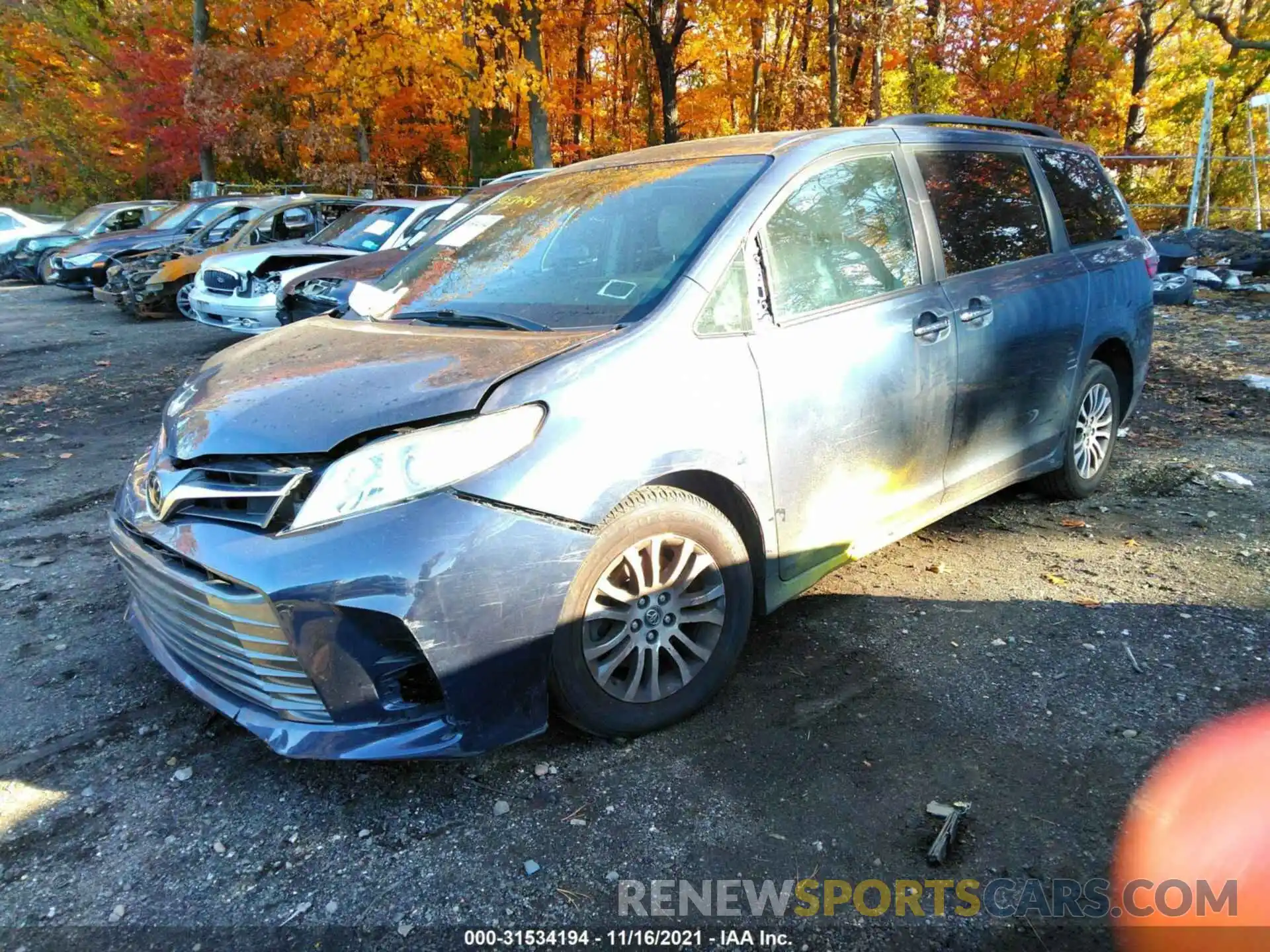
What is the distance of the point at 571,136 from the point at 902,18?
40.5ft

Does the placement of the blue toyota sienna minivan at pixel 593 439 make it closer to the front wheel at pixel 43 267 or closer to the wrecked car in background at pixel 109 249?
the wrecked car in background at pixel 109 249

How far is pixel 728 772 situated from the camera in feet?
8.25

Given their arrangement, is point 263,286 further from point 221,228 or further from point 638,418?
point 638,418

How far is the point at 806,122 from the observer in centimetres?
2225

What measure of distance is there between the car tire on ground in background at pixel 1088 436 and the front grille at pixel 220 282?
857cm

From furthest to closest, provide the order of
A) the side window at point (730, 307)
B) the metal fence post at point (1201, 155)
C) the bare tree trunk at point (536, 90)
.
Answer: the bare tree trunk at point (536, 90) → the metal fence post at point (1201, 155) → the side window at point (730, 307)

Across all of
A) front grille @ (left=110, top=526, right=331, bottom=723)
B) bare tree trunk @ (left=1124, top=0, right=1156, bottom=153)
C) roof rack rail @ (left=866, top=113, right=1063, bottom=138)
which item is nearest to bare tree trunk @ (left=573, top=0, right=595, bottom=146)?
bare tree trunk @ (left=1124, top=0, right=1156, bottom=153)

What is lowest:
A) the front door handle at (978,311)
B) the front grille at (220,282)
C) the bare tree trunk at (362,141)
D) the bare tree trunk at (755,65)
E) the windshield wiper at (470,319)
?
the front grille at (220,282)

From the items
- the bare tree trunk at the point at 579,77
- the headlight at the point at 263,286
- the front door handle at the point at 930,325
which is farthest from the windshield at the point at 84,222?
the front door handle at the point at 930,325

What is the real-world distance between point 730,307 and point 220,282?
8569 millimetres

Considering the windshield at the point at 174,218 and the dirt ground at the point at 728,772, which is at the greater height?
the windshield at the point at 174,218

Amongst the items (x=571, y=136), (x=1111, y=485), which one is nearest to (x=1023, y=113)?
(x=571, y=136)

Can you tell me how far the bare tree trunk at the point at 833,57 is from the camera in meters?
19.1

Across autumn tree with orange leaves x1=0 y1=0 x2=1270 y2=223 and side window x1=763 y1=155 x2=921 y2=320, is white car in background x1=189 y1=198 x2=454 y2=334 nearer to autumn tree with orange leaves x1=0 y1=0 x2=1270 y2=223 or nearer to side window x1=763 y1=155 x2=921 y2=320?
side window x1=763 y1=155 x2=921 y2=320
